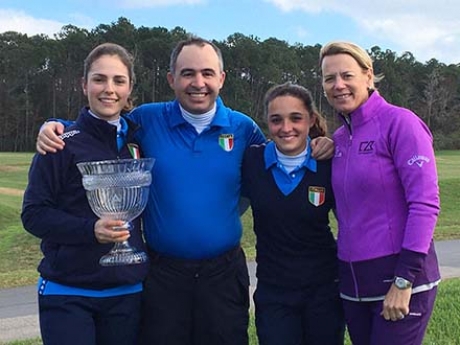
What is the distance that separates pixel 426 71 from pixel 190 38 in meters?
105

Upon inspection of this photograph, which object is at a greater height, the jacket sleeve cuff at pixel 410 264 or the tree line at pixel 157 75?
the tree line at pixel 157 75

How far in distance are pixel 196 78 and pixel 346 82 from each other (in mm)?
1027

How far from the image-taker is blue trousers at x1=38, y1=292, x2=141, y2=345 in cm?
374

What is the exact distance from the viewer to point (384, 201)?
377 cm

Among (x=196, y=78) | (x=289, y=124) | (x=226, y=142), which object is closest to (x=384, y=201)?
(x=289, y=124)

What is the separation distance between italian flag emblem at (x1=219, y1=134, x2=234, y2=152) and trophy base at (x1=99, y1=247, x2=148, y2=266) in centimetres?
97

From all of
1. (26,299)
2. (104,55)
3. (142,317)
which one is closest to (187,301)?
(142,317)

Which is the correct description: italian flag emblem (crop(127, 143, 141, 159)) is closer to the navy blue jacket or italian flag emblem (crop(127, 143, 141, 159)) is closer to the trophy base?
the trophy base

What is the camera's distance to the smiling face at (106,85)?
3.94m

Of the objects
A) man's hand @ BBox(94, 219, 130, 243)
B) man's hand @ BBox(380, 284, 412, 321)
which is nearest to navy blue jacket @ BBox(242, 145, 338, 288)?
man's hand @ BBox(380, 284, 412, 321)

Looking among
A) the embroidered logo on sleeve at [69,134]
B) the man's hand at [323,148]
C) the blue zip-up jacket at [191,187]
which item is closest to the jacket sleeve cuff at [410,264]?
the man's hand at [323,148]

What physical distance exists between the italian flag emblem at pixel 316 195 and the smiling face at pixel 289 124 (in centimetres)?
29

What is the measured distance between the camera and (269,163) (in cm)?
441

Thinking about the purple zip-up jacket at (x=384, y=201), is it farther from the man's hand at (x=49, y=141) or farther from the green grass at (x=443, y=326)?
the green grass at (x=443, y=326)
